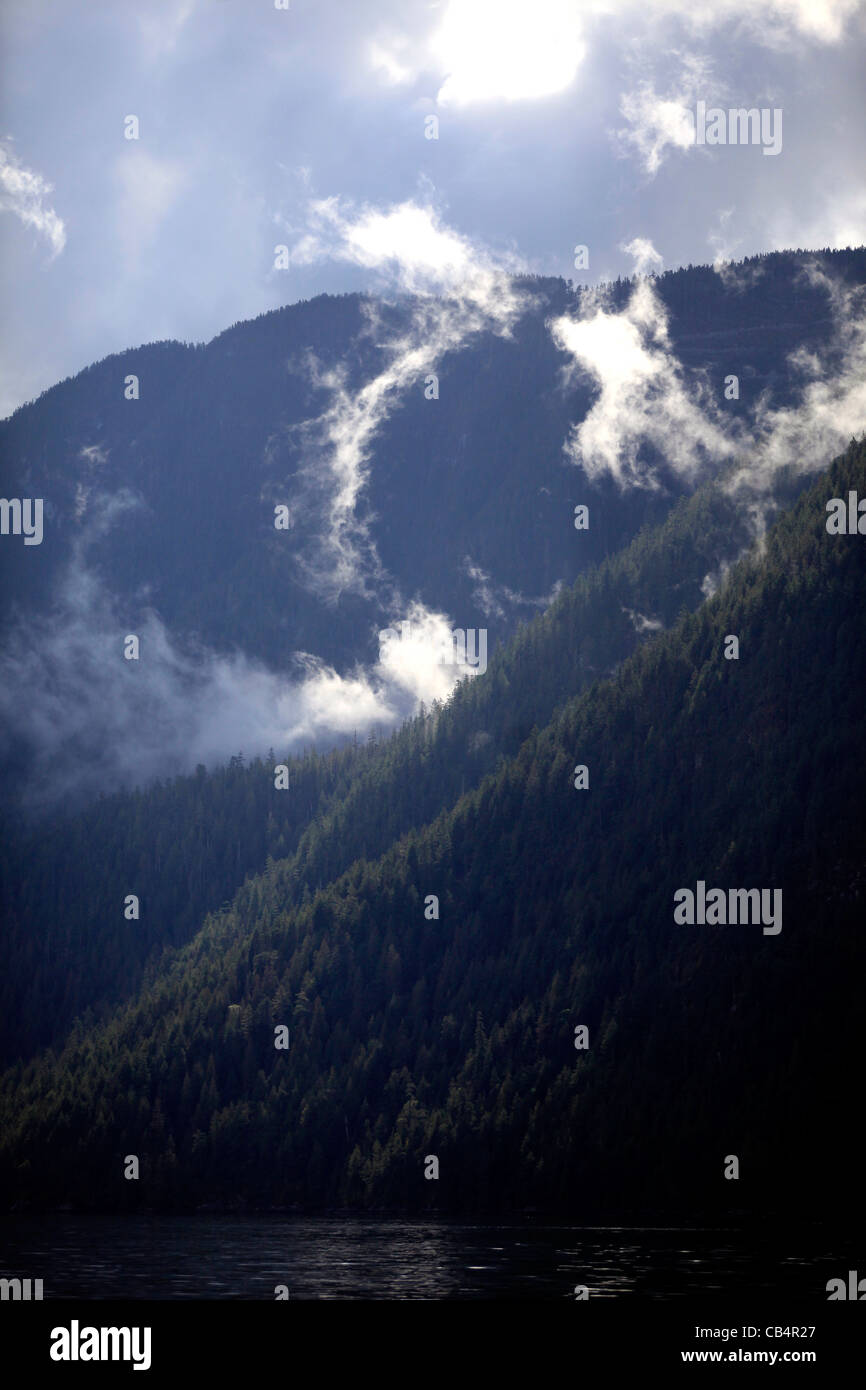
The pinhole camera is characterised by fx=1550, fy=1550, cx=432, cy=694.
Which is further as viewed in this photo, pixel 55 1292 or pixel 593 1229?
pixel 593 1229
